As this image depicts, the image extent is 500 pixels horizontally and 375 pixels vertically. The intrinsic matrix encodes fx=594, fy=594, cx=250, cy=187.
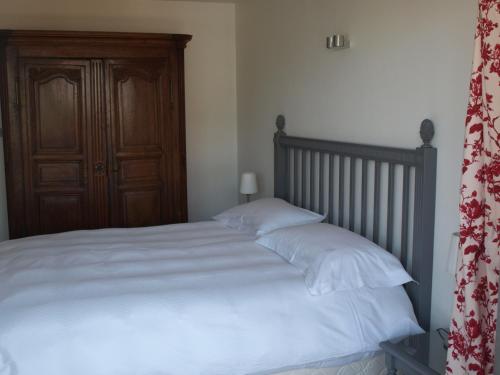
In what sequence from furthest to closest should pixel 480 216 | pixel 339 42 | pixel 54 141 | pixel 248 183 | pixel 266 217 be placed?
pixel 248 183 < pixel 54 141 < pixel 266 217 < pixel 339 42 < pixel 480 216

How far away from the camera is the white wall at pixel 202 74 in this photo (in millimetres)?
4852

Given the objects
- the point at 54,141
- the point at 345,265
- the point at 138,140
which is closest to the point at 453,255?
the point at 345,265

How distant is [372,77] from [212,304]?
4.89 ft

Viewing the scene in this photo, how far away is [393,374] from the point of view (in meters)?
2.53

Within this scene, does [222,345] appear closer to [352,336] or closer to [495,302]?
[352,336]

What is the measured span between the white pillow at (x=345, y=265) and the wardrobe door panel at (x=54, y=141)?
7.04 ft

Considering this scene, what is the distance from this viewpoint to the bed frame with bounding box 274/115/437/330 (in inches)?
106

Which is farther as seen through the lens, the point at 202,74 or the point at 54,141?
the point at 202,74

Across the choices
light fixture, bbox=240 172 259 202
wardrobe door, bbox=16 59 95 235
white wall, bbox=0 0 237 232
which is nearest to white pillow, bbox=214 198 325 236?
light fixture, bbox=240 172 259 202

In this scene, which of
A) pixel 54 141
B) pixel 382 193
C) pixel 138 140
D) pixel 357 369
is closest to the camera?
pixel 357 369

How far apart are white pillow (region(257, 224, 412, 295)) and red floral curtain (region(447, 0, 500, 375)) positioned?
30.0 inches

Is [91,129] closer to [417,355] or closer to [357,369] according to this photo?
[357,369]

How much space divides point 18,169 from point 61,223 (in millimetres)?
497

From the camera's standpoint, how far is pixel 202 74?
17.1ft
